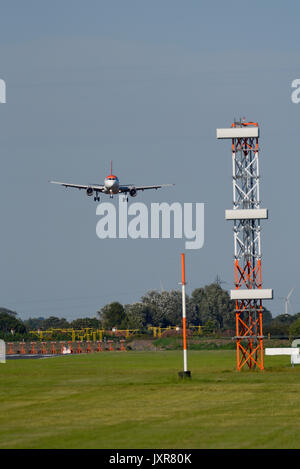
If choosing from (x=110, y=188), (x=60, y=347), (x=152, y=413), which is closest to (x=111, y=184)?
(x=110, y=188)

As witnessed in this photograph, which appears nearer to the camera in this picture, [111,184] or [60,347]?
[111,184]

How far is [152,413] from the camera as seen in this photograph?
36.8 m

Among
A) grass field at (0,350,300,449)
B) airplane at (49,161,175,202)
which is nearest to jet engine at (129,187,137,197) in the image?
airplane at (49,161,175,202)

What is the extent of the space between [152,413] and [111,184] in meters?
77.0

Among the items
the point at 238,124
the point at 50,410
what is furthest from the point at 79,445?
the point at 238,124

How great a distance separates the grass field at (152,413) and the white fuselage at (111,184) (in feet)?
176

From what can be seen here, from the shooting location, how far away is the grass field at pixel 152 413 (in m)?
28.6

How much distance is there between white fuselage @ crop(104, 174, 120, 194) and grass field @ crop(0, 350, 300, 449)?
53737 millimetres

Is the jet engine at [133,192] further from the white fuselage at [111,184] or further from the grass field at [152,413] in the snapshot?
the grass field at [152,413]

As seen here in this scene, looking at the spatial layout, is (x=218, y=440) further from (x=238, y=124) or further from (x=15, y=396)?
(x=238, y=124)

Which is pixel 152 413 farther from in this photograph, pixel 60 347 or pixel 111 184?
pixel 60 347

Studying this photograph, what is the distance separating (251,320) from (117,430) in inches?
1898

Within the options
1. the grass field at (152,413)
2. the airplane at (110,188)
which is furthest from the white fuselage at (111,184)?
the grass field at (152,413)
